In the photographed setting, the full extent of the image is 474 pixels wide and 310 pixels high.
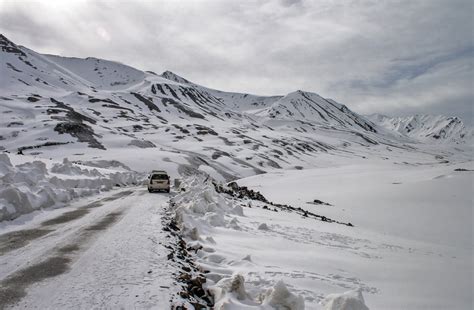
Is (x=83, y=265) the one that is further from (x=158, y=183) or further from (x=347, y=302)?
(x=158, y=183)

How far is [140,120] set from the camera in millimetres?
174875

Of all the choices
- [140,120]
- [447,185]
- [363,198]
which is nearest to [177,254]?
[363,198]

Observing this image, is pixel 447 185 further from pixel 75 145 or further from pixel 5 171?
pixel 75 145

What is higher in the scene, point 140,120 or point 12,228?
point 140,120

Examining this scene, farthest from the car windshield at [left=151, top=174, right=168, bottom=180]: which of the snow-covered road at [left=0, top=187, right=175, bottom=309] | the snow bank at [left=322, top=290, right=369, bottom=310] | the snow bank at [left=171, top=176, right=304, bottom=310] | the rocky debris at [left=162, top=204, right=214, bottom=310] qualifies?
the snow bank at [left=322, top=290, right=369, bottom=310]

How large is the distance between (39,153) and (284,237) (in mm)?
89856

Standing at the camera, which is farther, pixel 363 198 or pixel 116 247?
pixel 363 198

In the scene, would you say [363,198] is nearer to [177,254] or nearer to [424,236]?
[424,236]

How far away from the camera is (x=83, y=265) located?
736cm

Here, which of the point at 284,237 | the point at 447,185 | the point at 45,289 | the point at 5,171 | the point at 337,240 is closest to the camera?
the point at 45,289

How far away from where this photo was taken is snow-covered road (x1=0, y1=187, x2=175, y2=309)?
18.3ft

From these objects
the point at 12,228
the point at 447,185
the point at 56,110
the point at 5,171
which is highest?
the point at 56,110

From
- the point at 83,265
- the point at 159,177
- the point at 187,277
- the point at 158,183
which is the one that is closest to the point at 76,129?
the point at 159,177

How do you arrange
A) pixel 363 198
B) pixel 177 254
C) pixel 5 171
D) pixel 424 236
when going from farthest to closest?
1. pixel 363 198
2. pixel 424 236
3. pixel 5 171
4. pixel 177 254
